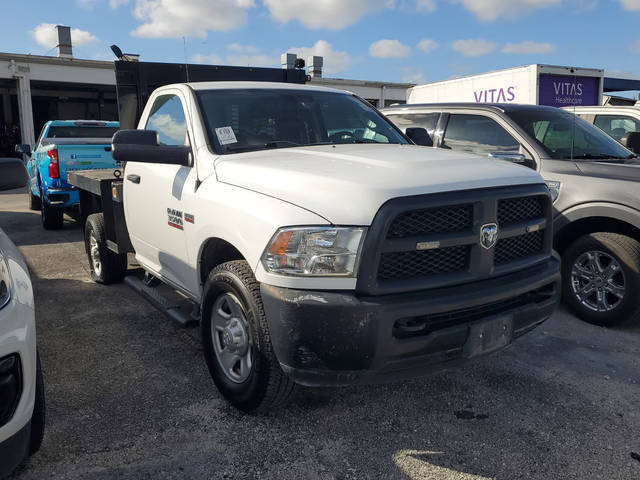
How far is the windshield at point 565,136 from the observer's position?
5.16 m

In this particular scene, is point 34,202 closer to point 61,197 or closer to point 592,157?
point 61,197

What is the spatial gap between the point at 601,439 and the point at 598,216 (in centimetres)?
224

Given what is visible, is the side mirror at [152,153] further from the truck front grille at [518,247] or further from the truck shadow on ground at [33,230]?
the truck shadow on ground at [33,230]

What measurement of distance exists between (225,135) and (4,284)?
1793 mm

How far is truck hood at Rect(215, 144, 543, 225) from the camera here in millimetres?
2564

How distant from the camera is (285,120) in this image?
3.97 m

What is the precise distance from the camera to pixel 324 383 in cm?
258

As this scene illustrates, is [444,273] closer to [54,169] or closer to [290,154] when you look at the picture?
[290,154]

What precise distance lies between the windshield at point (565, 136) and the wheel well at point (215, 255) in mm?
3237

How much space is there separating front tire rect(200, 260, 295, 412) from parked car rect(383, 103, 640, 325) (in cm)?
229

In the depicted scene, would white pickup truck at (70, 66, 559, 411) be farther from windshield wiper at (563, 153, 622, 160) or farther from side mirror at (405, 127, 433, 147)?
windshield wiper at (563, 153, 622, 160)

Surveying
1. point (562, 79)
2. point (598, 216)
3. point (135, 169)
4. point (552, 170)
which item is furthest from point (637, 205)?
point (562, 79)

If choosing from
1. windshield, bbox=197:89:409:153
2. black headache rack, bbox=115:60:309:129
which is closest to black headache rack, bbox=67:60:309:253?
black headache rack, bbox=115:60:309:129

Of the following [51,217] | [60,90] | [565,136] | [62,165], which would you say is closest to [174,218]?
[565,136]
